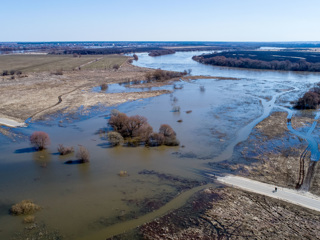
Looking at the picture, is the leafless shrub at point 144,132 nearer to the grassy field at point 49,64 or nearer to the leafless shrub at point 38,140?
the leafless shrub at point 38,140

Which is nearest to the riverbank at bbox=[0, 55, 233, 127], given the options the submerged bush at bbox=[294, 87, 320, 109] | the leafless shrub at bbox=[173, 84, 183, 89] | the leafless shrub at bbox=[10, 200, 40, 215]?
the leafless shrub at bbox=[173, 84, 183, 89]

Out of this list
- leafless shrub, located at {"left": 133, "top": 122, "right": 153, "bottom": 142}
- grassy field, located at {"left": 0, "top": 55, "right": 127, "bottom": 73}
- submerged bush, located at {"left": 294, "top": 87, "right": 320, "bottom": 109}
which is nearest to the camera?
leafless shrub, located at {"left": 133, "top": 122, "right": 153, "bottom": 142}

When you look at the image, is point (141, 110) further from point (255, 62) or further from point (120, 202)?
point (255, 62)

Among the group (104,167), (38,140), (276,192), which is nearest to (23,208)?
(104,167)

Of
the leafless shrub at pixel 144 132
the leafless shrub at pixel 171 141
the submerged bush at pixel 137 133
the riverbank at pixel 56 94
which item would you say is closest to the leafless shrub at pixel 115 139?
the submerged bush at pixel 137 133

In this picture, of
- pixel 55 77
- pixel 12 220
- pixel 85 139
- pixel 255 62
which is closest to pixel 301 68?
pixel 255 62

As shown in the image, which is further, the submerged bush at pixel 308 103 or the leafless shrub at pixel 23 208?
the submerged bush at pixel 308 103

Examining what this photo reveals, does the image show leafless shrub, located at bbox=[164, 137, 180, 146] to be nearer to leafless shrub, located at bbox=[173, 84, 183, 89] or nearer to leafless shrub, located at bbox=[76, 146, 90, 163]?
leafless shrub, located at bbox=[76, 146, 90, 163]
